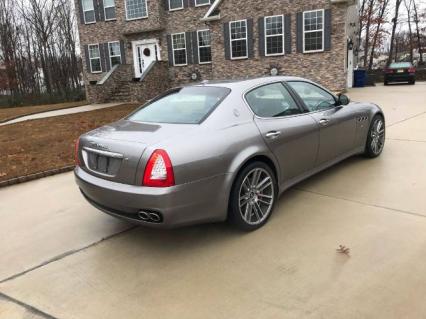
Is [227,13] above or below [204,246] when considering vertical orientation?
above

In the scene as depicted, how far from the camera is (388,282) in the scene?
9.52ft

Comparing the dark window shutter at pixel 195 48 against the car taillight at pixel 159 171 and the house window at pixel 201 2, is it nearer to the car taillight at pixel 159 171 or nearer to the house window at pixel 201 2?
the house window at pixel 201 2

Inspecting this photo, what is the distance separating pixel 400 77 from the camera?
75.2 feet

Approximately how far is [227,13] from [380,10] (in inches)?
914

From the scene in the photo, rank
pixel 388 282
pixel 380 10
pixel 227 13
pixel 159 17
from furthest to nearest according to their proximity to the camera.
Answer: pixel 380 10
pixel 159 17
pixel 227 13
pixel 388 282

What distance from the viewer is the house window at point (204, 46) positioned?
20.7 meters

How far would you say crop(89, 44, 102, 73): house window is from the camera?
24.0m

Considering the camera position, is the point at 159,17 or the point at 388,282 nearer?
the point at 388,282

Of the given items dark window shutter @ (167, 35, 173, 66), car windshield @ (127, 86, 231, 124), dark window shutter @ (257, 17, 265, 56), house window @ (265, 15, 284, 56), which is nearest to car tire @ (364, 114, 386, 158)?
car windshield @ (127, 86, 231, 124)

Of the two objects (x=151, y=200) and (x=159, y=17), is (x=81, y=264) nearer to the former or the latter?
(x=151, y=200)

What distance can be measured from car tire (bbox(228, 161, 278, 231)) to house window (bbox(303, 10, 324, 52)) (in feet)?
48.0

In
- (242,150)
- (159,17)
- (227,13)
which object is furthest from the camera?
(159,17)

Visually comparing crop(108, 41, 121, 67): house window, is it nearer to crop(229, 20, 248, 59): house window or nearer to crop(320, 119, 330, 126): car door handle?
crop(229, 20, 248, 59): house window

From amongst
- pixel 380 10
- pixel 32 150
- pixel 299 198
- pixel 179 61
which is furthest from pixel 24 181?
pixel 380 10
